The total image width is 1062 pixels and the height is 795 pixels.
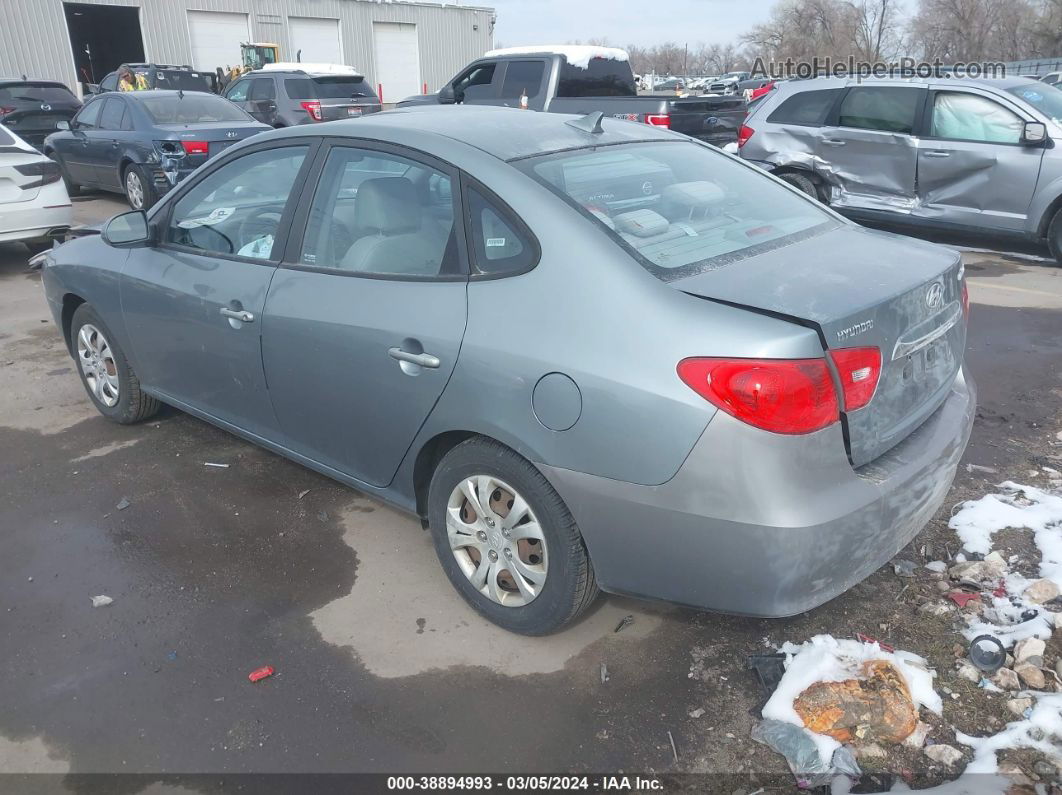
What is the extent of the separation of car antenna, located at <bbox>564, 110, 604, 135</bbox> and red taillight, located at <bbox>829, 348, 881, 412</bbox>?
1528 mm

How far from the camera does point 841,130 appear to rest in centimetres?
921

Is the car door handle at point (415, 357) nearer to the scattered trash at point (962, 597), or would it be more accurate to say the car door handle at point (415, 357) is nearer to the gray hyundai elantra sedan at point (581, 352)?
the gray hyundai elantra sedan at point (581, 352)

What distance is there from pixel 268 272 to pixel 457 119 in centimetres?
101

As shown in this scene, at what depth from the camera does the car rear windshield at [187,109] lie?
11195 mm

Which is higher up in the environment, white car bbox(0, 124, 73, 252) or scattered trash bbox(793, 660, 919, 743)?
white car bbox(0, 124, 73, 252)

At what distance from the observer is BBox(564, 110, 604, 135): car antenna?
3.42 m

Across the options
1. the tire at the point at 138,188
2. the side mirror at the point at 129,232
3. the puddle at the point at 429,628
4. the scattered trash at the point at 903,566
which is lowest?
the puddle at the point at 429,628

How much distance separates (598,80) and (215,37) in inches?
998

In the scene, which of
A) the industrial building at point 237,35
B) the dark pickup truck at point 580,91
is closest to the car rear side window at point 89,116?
the dark pickup truck at point 580,91

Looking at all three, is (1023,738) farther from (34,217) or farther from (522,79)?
(522,79)

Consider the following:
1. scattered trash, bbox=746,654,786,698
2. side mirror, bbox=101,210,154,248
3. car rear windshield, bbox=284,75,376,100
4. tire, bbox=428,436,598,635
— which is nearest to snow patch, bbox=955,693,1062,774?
scattered trash, bbox=746,654,786,698

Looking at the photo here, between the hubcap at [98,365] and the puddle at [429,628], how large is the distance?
2.19 m

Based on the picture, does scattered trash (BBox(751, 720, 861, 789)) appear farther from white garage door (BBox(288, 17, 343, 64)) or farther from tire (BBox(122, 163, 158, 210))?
white garage door (BBox(288, 17, 343, 64))

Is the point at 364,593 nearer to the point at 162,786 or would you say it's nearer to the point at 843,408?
the point at 162,786
